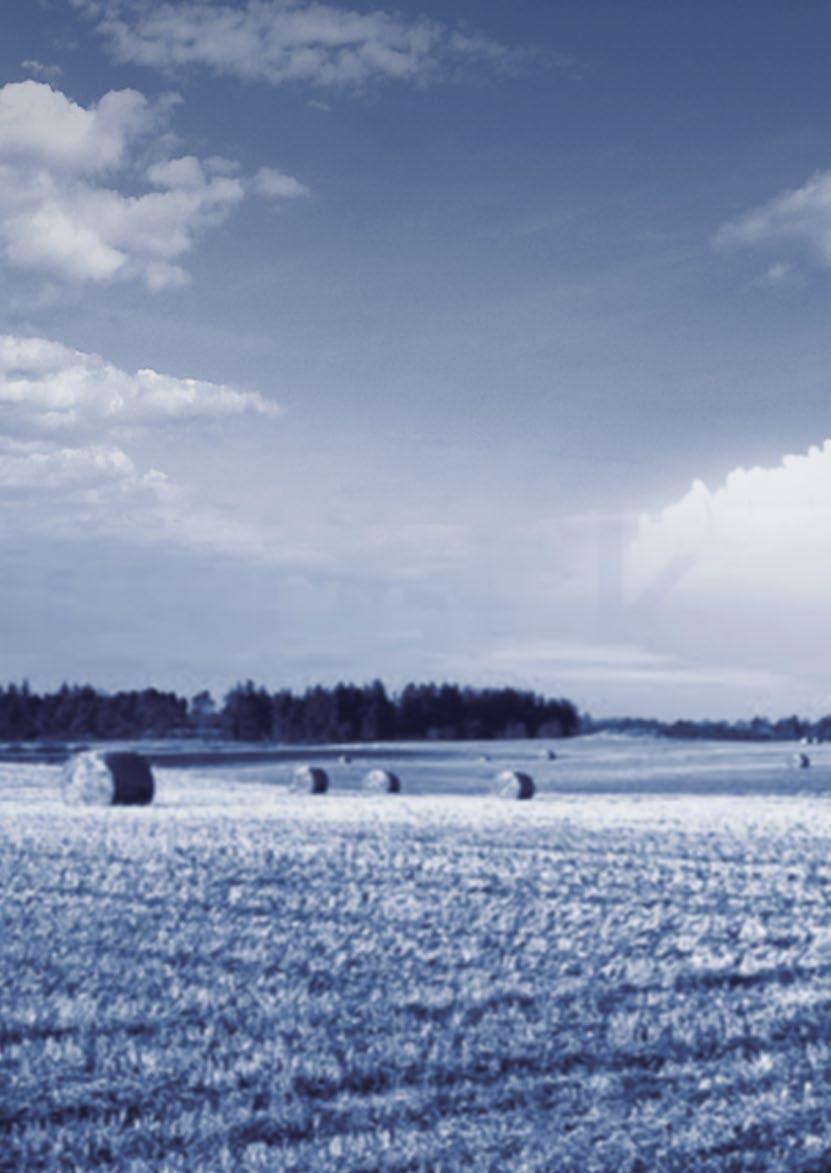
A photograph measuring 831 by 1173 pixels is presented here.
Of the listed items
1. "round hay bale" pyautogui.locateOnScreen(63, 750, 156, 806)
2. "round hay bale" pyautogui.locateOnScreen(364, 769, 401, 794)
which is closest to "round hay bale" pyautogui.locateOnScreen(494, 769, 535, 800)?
"round hay bale" pyautogui.locateOnScreen(364, 769, 401, 794)

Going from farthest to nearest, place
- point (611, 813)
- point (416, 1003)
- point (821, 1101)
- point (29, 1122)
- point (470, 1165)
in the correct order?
1. point (611, 813)
2. point (416, 1003)
3. point (821, 1101)
4. point (29, 1122)
5. point (470, 1165)

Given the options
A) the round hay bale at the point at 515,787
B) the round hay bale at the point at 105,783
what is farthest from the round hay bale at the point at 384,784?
the round hay bale at the point at 105,783

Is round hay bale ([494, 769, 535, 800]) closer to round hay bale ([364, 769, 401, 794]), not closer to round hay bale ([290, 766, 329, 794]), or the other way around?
round hay bale ([364, 769, 401, 794])

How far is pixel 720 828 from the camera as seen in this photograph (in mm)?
27516

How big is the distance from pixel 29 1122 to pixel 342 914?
7.37 m

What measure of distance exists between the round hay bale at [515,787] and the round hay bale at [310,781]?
6.24 m

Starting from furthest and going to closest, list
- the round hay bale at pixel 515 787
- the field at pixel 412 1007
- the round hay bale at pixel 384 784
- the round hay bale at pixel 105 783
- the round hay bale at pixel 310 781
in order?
the round hay bale at pixel 384 784 < the round hay bale at pixel 310 781 < the round hay bale at pixel 515 787 < the round hay bale at pixel 105 783 < the field at pixel 412 1007

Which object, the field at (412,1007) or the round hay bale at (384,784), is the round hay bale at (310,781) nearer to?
the round hay bale at (384,784)

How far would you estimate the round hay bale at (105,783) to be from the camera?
3394 cm

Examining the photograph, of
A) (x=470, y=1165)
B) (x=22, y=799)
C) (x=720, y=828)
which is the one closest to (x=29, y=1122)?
(x=470, y=1165)

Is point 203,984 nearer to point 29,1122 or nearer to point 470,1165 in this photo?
point 29,1122

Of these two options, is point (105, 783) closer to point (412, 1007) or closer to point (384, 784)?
point (384, 784)

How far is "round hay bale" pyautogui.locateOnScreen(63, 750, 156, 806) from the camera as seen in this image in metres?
33.9

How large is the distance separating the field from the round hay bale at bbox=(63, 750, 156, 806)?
1197cm
